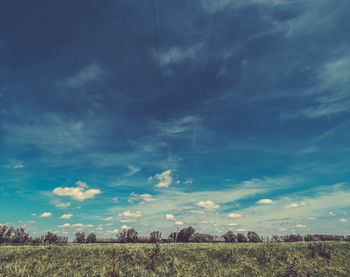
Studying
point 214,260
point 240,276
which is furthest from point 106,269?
point 240,276

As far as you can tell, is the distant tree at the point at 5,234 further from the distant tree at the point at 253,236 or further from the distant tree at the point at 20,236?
the distant tree at the point at 253,236

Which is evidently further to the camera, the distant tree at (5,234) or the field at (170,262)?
the distant tree at (5,234)

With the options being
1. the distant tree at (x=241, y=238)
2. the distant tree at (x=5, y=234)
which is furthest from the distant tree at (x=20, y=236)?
the distant tree at (x=241, y=238)

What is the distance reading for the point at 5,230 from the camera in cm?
14638

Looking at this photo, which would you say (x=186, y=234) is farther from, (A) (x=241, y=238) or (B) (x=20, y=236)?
(B) (x=20, y=236)

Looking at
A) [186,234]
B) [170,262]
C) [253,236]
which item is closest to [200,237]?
[186,234]

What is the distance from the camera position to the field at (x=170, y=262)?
26.7 meters

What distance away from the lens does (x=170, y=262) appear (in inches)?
1118

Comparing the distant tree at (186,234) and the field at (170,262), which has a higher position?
the distant tree at (186,234)

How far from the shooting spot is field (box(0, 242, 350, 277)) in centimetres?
2670

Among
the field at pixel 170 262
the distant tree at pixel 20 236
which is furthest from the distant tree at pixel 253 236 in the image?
the distant tree at pixel 20 236

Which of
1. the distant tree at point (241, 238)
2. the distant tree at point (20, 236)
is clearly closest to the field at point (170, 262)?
the distant tree at point (241, 238)

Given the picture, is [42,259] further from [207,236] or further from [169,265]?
[207,236]

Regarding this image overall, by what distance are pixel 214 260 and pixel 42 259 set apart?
2337cm
